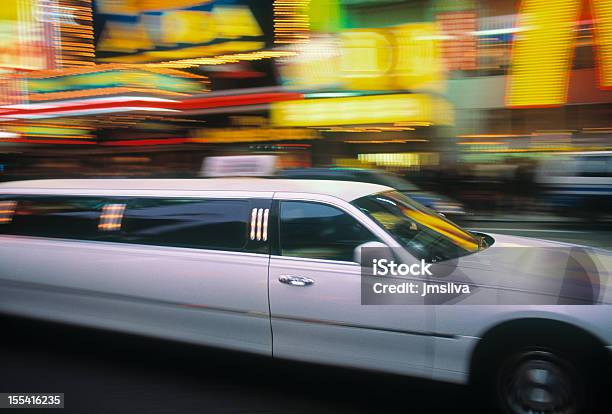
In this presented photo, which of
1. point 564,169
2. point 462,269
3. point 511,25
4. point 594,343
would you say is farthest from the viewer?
point 511,25

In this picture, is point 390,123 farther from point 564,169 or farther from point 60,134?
point 60,134

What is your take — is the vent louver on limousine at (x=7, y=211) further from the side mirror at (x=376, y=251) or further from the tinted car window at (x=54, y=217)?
the side mirror at (x=376, y=251)

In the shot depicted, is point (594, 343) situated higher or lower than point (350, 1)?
lower

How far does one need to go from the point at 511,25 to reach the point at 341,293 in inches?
487

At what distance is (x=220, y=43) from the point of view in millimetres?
15539

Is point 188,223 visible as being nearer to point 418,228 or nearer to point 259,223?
point 259,223

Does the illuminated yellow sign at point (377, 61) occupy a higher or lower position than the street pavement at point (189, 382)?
higher

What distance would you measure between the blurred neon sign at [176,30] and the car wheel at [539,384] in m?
13.9

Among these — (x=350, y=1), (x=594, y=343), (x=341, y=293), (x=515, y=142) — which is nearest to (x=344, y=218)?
(x=341, y=293)

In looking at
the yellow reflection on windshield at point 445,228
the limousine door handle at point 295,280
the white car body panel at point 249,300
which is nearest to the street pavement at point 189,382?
the white car body panel at point 249,300

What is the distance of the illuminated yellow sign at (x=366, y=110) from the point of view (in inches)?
516

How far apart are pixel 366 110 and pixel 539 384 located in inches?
452

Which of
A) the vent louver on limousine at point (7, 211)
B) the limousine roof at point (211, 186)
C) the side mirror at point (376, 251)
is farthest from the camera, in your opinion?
the vent louver on limousine at point (7, 211)

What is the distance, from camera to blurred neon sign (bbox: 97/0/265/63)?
1517 centimetres
